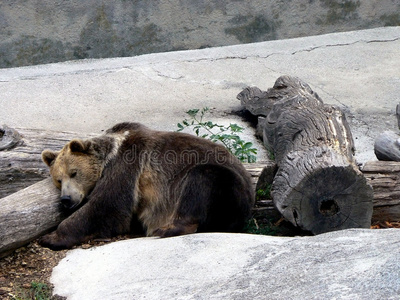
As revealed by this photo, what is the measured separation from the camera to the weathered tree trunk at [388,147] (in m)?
5.64

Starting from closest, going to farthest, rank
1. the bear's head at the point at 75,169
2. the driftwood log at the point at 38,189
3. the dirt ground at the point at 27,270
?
the dirt ground at the point at 27,270 → the driftwood log at the point at 38,189 → the bear's head at the point at 75,169

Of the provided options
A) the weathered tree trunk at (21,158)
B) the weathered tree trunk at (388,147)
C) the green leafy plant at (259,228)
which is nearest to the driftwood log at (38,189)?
the weathered tree trunk at (21,158)

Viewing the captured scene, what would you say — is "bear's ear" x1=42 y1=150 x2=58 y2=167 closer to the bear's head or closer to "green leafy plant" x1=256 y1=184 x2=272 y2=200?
the bear's head

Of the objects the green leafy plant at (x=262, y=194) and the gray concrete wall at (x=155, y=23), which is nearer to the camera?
the green leafy plant at (x=262, y=194)

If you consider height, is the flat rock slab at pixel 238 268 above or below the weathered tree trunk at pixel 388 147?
below

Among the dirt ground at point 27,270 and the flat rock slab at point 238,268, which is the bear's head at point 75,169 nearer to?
the dirt ground at point 27,270

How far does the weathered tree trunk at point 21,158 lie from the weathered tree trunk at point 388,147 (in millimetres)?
3009

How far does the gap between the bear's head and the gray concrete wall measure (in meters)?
5.06

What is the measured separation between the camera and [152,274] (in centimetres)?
358

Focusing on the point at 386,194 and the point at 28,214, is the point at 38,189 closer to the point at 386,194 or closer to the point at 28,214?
the point at 28,214

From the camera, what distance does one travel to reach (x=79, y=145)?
4.80 metres

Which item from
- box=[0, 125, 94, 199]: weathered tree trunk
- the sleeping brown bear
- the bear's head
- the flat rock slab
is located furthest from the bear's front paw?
box=[0, 125, 94, 199]: weathered tree trunk

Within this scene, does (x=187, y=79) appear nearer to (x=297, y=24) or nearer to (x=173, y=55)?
(x=173, y=55)

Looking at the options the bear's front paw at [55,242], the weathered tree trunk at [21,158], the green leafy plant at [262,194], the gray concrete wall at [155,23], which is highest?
the gray concrete wall at [155,23]
